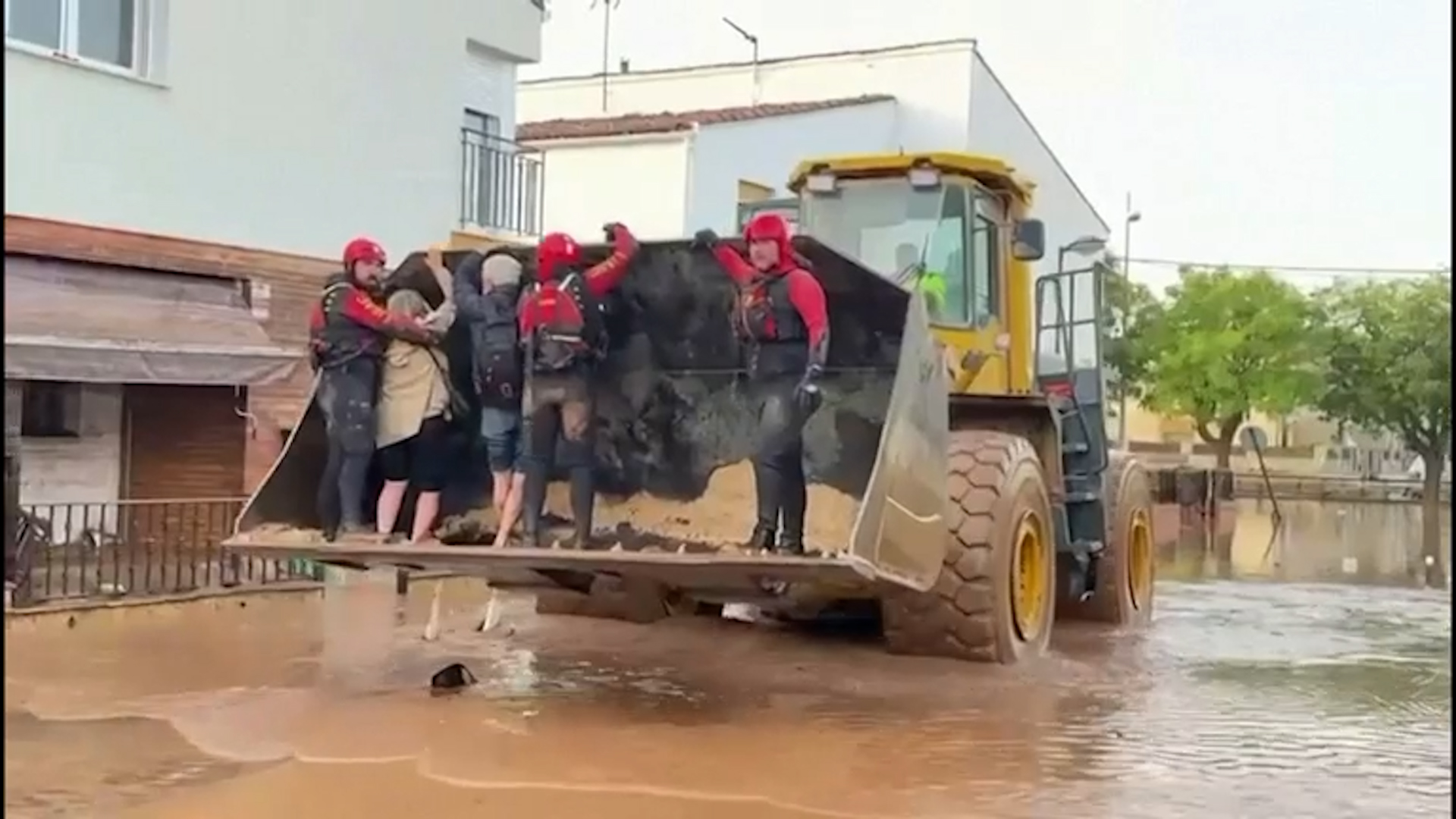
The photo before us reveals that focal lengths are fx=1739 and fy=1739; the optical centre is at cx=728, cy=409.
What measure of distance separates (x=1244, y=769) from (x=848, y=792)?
1.69m

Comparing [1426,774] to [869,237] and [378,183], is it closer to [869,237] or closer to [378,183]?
[869,237]

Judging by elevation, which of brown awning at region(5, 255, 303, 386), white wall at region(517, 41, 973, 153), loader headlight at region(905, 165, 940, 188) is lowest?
brown awning at region(5, 255, 303, 386)

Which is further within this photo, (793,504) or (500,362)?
(500,362)

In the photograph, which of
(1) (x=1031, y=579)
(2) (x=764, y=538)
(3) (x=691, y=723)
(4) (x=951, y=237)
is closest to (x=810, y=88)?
(4) (x=951, y=237)

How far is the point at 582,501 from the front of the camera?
26.7 feet

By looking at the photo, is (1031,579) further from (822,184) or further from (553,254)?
(553,254)

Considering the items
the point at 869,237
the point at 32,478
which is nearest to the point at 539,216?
the point at 32,478

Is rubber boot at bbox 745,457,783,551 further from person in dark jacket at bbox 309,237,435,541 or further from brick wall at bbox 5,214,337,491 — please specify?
brick wall at bbox 5,214,337,491

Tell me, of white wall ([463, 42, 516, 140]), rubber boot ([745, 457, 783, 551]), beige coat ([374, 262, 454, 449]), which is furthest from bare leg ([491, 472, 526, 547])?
white wall ([463, 42, 516, 140])

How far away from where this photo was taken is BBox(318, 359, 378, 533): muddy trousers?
26.7 feet

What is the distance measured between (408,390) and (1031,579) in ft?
11.5

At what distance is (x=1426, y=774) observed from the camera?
687 cm

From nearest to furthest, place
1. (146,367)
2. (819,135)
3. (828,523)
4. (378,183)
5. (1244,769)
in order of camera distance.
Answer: (1244,769) < (828,523) < (146,367) < (378,183) < (819,135)

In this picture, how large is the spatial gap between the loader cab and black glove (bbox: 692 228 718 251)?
180cm
